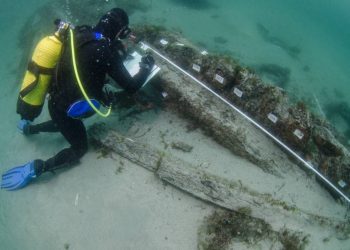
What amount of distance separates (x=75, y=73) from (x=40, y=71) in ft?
2.49

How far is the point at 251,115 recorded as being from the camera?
5945 mm

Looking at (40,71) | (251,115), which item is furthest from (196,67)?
(40,71)

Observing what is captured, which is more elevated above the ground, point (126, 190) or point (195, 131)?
point (195, 131)

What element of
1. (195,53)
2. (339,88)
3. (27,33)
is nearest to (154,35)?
(195,53)

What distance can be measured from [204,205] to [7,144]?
4179 mm

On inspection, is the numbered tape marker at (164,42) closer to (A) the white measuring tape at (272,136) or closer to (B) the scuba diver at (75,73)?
(A) the white measuring tape at (272,136)

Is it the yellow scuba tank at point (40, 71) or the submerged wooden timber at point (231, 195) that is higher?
the yellow scuba tank at point (40, 71)

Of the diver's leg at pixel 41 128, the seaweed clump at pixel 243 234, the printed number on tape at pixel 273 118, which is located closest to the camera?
the seaweed clump at pixel 243 234

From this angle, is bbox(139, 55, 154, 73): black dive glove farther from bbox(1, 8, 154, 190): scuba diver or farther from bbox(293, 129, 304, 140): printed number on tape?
bbox(293, 129, 304, 140): printed number on tape

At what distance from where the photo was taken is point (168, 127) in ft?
20.1

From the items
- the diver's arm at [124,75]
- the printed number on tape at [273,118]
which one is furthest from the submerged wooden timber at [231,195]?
the printed number on tape at [273,118]

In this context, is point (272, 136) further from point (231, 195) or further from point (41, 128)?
point (41, 128)

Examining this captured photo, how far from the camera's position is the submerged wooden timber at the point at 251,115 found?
5543 millimetres

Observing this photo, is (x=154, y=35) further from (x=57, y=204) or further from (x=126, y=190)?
(x=57, y=204)
